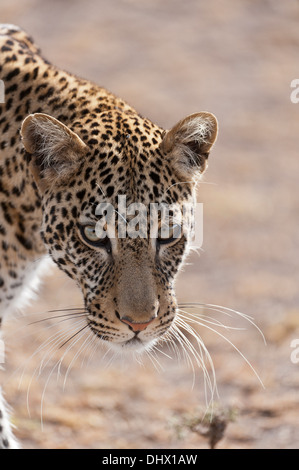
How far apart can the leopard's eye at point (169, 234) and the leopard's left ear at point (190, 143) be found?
0.45 m

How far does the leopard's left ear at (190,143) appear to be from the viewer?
257 inches

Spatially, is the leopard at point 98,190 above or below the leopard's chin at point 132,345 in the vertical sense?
above

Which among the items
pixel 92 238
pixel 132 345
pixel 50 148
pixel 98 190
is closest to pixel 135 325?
pixel 132 345

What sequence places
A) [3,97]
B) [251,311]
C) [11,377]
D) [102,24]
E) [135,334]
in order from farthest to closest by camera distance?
[102,24]
[251,311]
[11,377]
[3,97]
[135,334]

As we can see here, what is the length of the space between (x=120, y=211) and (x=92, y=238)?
13.5 inches

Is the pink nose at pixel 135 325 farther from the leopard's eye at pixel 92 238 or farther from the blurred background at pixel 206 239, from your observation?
the blurred background at pixel 206 239

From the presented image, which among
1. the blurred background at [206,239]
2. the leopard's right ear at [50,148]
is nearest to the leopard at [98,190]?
the leopard's right ear at [50,148]

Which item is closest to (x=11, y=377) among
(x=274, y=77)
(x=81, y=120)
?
(x=81, y=120)

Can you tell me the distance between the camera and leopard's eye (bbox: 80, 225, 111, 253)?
6250 millimetres

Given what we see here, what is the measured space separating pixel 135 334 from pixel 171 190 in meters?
1.12

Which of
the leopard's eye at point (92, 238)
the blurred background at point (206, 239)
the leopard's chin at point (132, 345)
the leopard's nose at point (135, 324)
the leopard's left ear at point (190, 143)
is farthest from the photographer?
the blurred background at point (206, 239)

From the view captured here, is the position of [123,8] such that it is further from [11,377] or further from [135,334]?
[135,334]
